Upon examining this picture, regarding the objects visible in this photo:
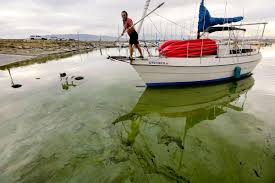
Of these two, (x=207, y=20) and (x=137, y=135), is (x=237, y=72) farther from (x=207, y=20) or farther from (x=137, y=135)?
(x=137, y=135)

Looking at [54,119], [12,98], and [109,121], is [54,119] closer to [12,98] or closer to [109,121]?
[109,121]

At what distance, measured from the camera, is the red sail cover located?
38.2 feet

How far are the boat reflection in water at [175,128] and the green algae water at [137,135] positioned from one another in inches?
1.1

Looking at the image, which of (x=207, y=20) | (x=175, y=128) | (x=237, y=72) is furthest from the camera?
(x=237, y=72)

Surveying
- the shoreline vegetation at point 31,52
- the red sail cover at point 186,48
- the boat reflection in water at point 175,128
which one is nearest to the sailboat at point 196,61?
the red sail cover at point 186,48

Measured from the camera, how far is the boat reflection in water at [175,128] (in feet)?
16.8

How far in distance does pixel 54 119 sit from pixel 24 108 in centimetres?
244

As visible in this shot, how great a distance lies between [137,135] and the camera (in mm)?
6766

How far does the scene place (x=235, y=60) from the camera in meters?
13.1

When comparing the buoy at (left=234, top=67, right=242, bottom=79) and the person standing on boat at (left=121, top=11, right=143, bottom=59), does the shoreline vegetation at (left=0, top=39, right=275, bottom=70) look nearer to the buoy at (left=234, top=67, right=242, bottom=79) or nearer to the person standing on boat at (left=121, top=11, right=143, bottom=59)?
the person standing on boat at (left=121, top=11, right=143, bottom=59)

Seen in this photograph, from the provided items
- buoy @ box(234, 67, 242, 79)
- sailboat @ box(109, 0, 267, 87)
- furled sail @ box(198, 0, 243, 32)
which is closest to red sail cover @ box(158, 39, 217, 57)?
sailboat @ box(109, 0, 267, 87)

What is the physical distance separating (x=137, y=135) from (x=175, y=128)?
159 centimetres

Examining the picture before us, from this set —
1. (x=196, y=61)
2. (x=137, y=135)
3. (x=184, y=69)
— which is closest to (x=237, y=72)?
(x=196, y=61)

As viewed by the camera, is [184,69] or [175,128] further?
[184,69]
